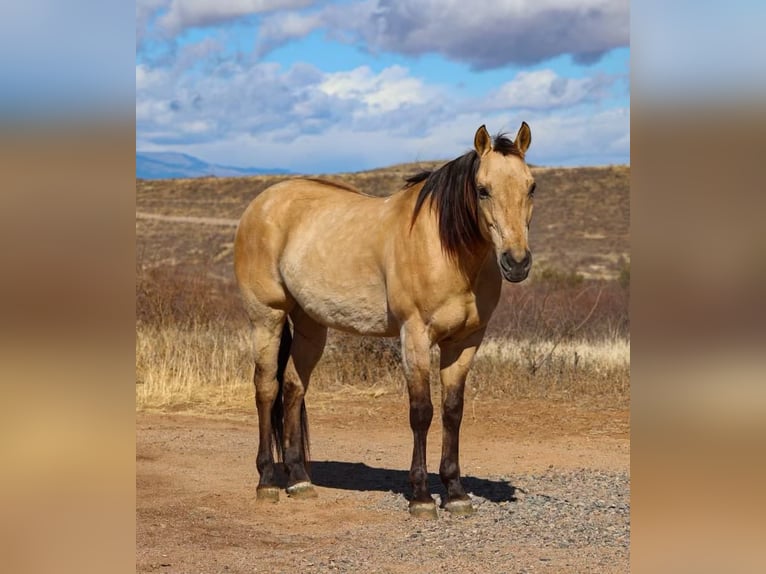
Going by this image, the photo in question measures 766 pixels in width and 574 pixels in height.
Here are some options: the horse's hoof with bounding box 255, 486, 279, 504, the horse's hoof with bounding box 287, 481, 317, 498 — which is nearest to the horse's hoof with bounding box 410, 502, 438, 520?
the horse's hoof with bounding box 287, 481, 317, 498

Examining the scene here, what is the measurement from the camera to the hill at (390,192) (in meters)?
36.4

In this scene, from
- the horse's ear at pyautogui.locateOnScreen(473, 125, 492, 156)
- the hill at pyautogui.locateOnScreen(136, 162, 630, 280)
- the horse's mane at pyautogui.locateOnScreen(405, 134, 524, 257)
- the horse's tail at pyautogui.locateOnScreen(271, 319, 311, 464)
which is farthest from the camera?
the hill at pyautogui.locateOnScreen(136, 162, 630, 280)

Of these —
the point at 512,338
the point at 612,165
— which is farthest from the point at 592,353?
the point at 612,165

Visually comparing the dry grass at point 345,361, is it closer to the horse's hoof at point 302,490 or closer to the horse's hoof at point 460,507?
the horse's hoof at point 302,490

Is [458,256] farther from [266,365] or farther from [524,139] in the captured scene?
[266,365]

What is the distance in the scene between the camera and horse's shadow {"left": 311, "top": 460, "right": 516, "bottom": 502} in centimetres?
734

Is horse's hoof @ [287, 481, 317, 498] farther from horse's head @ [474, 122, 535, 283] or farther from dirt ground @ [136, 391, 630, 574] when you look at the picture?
horse's head @ [474, 122, 535, 283]

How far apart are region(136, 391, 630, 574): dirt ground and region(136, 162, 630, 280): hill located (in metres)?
20.3

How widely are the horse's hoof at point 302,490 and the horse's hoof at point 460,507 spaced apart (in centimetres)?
125

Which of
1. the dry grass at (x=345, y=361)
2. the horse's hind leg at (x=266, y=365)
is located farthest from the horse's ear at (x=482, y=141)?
the dry grass at (x=345, y=361)
